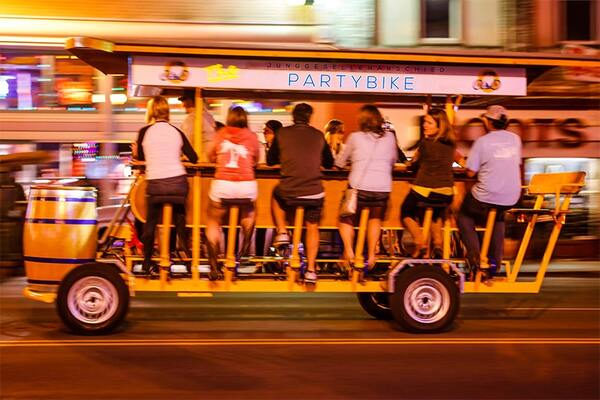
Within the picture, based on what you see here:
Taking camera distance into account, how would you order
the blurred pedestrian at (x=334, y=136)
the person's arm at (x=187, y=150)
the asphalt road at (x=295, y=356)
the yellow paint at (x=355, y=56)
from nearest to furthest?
1. the asphalt road at (x=295, y=356)
2. the yellow paint at (x=355, y=56)
3. the person's arm at (x=187, y=150)
4. the blurred pedestrian at (x=334, y=136)

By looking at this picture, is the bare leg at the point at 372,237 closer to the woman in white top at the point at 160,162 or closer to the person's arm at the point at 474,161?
the person's arm at the point at 474,161

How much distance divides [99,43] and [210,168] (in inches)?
64.0

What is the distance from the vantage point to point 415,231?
845cm

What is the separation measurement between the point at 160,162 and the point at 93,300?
4.78ft

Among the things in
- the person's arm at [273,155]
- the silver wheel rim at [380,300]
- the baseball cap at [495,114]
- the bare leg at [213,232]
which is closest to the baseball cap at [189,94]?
the person's arm at [273,155]

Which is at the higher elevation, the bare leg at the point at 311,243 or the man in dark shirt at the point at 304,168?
the man in dark shirt at the point at 304,168

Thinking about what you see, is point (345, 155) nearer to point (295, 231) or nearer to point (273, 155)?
point (273, 155)

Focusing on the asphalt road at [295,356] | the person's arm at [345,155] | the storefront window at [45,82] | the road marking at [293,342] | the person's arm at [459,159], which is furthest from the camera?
the storefront window at [45,82]

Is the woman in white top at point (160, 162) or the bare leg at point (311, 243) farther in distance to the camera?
the bare leg at point (311, 243)

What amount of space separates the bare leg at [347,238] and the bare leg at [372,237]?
0.18 m

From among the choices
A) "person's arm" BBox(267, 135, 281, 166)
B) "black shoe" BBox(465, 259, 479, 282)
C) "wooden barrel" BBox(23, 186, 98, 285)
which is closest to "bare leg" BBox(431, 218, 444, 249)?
"black shoe" BBox(465, 259, 479, 282)

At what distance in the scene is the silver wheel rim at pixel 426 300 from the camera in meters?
8.11

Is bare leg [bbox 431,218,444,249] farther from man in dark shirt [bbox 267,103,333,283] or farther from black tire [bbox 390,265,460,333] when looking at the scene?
man in dark shirt [bbox 267,103,333,283]

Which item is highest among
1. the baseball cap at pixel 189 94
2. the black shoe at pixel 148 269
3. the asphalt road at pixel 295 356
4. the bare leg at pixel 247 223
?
the baseball cap at pixel 189 94
